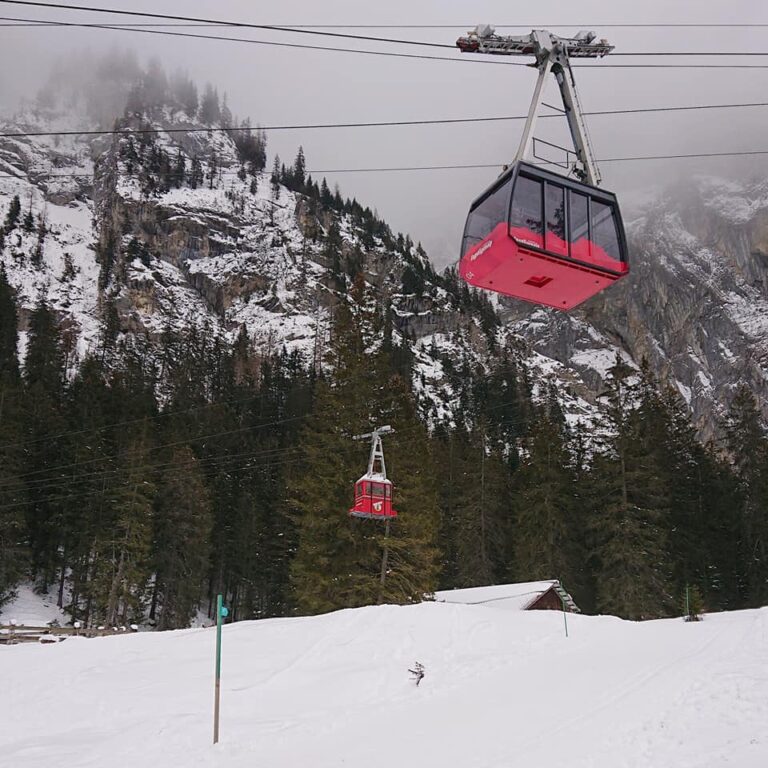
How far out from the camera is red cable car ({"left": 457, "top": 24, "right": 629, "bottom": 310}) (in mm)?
14070

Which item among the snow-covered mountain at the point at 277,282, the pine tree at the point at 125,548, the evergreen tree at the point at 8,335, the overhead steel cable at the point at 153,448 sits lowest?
the pine tree at the point at 125,548

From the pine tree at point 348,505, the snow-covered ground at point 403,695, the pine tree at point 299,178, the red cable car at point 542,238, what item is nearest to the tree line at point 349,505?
the pine tree at point 348,505

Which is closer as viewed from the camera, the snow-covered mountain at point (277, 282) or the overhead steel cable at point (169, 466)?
the overhead steel cable at point (169, 466)

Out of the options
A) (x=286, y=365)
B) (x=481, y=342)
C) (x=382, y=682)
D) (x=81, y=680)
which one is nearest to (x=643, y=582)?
(x=382, y=682)

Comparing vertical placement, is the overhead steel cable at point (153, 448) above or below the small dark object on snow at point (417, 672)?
above

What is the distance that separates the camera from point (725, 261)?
19950cm

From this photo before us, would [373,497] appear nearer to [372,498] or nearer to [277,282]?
[372,498]

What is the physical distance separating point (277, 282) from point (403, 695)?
149 m

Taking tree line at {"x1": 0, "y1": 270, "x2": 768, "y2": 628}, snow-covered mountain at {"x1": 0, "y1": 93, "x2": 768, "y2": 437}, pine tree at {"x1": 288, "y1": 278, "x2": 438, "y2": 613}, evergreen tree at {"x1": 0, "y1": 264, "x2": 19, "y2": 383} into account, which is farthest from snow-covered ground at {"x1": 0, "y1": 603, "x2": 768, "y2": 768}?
snow-covered mountain at {"x1": 0, "y1": 93, "x2": 768, "y2": 437}

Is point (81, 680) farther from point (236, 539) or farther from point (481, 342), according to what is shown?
point (481, 342)

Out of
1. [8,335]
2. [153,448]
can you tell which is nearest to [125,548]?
[153,448]

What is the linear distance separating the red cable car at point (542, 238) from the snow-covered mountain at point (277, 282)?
114403 millimetres

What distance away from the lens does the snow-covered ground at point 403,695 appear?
10883 mm

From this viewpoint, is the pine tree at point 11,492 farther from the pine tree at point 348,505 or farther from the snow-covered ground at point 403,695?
the snow-covered ground at point 403,695
